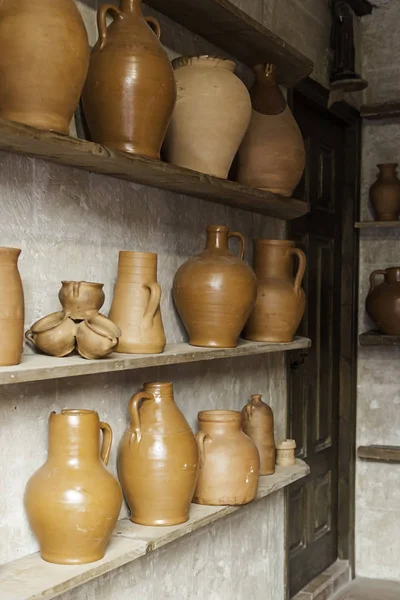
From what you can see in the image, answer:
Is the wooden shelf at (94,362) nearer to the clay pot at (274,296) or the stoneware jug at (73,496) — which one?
the stoneware jug at (73,496)

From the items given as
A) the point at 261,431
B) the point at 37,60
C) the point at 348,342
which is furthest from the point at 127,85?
the point at 348,342

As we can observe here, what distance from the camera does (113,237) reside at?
6.68ft

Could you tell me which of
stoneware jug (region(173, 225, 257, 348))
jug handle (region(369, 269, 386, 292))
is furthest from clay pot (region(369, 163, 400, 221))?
stoneware jug (region(173, 225, 257, 348))

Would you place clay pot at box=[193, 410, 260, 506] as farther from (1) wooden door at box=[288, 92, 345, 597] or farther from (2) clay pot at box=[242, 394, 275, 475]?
(1) wooden door at box=[288, 92, 345, 597]

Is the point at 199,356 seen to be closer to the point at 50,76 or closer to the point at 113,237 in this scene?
the point at 113,237

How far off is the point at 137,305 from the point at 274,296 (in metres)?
0.68

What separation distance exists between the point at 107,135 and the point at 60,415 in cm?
62

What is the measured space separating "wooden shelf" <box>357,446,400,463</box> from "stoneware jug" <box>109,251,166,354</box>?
193 centimetres

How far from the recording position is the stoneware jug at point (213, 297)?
7.06 ft

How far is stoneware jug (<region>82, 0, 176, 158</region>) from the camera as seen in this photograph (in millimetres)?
1790

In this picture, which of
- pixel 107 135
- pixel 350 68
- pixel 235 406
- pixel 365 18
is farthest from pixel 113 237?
pixel 365 18

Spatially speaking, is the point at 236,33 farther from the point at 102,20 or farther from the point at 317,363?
the point at 317,363

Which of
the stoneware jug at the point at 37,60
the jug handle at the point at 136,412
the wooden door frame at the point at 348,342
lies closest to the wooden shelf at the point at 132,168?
the stoneware jug at the point at 37,60

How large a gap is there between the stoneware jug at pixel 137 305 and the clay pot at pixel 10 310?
1.23ft
